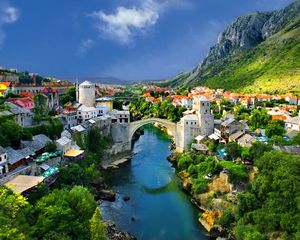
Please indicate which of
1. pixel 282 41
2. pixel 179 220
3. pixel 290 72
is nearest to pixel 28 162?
pixel 179 220

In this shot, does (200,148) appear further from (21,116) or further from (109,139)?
(21,116)

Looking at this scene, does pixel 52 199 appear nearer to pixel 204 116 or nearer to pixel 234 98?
pixel 204 116

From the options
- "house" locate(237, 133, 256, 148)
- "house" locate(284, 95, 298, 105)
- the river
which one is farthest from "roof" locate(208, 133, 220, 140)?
"house" locate(284, 95, 298, 105)

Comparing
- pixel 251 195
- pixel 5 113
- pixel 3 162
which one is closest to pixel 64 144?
pixel 5 113

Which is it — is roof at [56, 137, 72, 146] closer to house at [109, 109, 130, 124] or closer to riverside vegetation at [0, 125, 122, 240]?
riverside vegetation at [0, 125, 122, 240]

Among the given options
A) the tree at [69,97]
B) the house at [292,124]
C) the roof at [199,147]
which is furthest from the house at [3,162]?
the house at [292,124]
